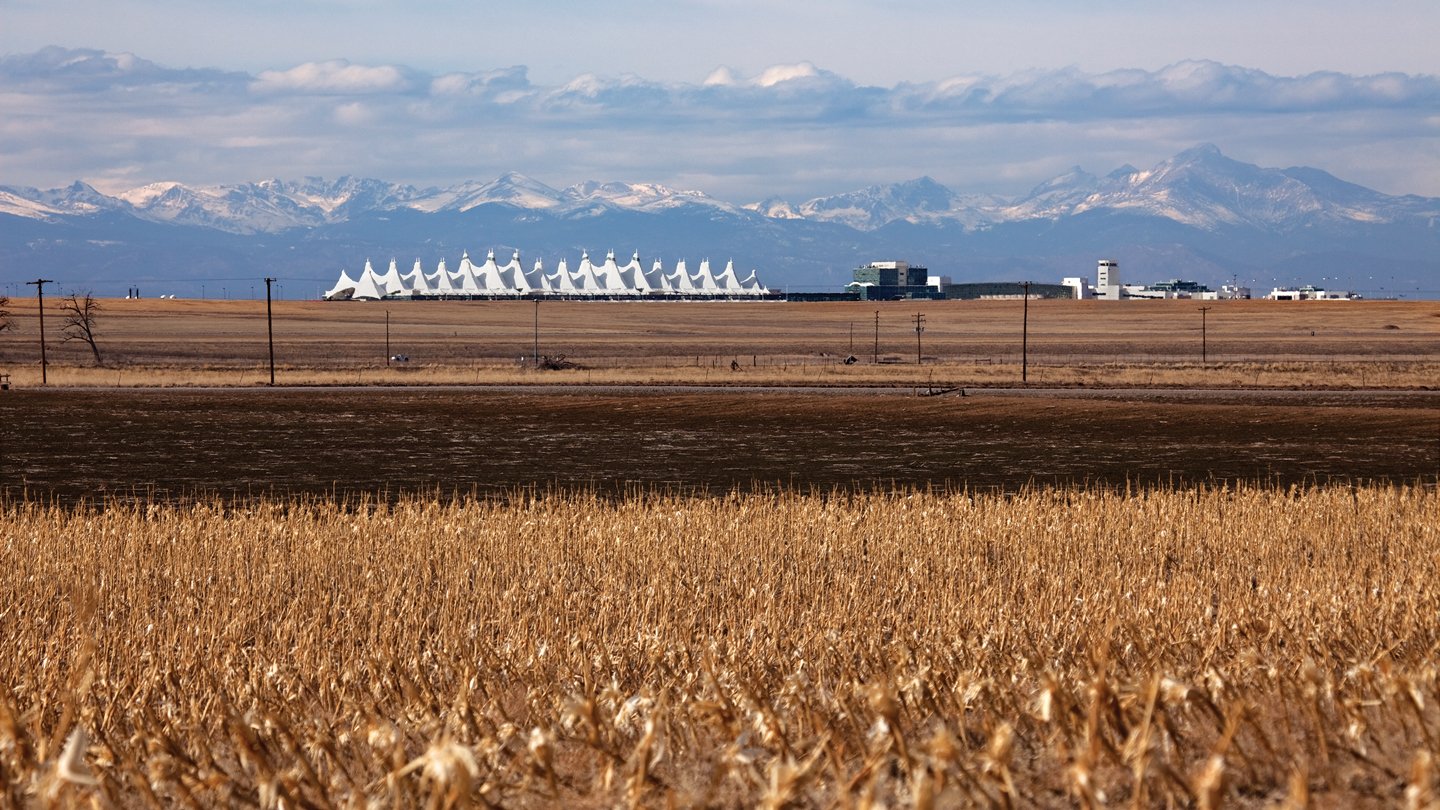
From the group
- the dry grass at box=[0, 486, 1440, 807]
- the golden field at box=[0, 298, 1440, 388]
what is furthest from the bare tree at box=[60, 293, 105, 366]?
the dry grass at box=[0, 486, 1440, 807]

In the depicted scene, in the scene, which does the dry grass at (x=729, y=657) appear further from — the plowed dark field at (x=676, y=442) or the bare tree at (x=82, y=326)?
the bare tree at (x=82, y=326)

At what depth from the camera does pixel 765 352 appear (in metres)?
138

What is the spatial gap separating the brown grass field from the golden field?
34846 millimetres

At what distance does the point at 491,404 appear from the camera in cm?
6025

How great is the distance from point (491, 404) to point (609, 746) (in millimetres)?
54323

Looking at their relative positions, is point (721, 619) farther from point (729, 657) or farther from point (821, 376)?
point (821, 376)

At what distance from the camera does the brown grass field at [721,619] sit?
5.99 meters

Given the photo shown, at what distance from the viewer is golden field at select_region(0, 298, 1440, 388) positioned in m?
82.8

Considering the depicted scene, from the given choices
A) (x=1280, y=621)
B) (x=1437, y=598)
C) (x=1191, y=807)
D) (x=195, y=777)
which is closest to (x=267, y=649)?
(x=195, y=777)

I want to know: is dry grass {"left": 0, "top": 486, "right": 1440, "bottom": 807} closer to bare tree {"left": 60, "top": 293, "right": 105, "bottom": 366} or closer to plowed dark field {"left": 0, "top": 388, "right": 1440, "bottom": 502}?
plowed dark field {"left": 0, "top": 388, "right": 1440, "bottom": 502}

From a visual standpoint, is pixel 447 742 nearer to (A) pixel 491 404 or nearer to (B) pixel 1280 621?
(B) pixel 1280 621

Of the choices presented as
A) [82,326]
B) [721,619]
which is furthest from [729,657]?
[82,326]

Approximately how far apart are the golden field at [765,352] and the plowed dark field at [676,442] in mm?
19181

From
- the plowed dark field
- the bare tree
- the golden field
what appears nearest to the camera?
the plowed dark field
